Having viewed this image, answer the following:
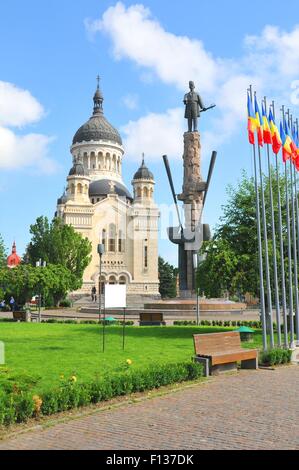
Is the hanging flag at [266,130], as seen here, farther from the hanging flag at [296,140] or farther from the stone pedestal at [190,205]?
the stone pedestal at [190,205]

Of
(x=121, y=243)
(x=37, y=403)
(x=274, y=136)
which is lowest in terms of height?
(x=37, y=403)

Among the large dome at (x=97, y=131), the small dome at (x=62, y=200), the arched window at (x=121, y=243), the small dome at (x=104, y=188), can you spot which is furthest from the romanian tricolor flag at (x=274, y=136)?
the large dome at (x=97, y=131)

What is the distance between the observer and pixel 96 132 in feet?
303

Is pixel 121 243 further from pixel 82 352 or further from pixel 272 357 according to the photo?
pixel 272 357

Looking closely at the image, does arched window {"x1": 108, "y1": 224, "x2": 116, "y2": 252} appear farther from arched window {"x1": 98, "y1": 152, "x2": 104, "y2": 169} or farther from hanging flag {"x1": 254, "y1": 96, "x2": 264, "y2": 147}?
hanging flag {"x1": 254, "y1": 96, "x2": 264, "y2": 147}

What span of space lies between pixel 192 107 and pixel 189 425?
108 feet

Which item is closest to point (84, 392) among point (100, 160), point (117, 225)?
point (117, 225)

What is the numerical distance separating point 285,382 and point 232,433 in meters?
4.71

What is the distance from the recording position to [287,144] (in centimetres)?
1731

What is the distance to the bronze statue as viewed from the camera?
38.0m

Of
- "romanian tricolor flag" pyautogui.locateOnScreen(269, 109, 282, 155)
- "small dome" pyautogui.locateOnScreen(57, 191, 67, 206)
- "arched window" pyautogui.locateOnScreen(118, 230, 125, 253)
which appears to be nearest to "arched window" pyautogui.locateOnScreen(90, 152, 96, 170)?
"small dome" pyautogui.locateOnScreen(57, 191, 67, 206)

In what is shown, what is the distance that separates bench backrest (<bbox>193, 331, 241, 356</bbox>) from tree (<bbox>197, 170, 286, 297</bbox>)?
300 inches

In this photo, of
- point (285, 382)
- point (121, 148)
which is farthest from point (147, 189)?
point (285, 382)
